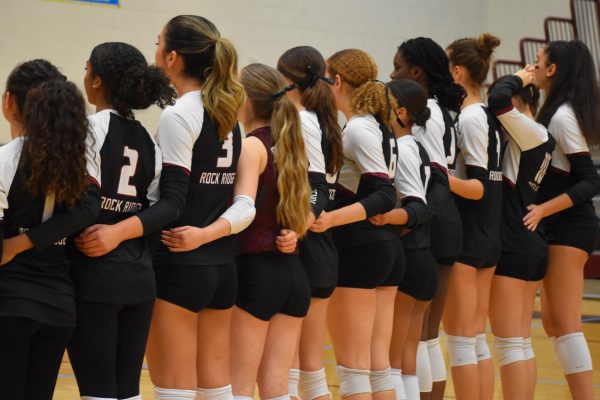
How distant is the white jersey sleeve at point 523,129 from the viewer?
4.04m

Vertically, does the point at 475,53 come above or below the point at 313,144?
above

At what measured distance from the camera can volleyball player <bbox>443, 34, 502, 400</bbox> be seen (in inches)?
158

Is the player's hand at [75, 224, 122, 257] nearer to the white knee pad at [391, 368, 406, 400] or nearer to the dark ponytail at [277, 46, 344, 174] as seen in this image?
the dark ponytail at [277, 46, 344, 174]

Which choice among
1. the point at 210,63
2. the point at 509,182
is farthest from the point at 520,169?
the point at 210,63

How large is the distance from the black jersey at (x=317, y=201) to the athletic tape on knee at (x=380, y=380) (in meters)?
0.49

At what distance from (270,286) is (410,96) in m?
1.14

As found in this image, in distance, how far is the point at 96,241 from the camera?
2479 mm

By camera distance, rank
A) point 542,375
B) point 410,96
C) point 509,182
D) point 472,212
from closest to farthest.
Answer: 1. point 410,96
2. point 472,212
3. point 509,182
4. point 542,375

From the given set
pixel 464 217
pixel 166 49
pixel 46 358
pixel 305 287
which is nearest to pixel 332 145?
pixel 305 287

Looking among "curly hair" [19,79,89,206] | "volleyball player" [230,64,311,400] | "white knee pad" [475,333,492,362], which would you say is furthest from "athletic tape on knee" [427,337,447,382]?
"curly hair" [19,79,89,206]

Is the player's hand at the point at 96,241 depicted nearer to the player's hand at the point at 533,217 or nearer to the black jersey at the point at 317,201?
the black jersey at the point at 317,201

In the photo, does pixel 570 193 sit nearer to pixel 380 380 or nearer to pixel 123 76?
pixel 380 380

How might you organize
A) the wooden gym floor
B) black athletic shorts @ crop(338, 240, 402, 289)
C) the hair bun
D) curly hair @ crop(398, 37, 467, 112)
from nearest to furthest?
black athletic shorts @ crop(338, 240, 402, 289)
curly hair @ crop(398, 37, 467, 112)
the hair bun
the wooden gym floor

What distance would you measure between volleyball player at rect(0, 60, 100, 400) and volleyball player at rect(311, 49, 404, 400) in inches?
49.1
